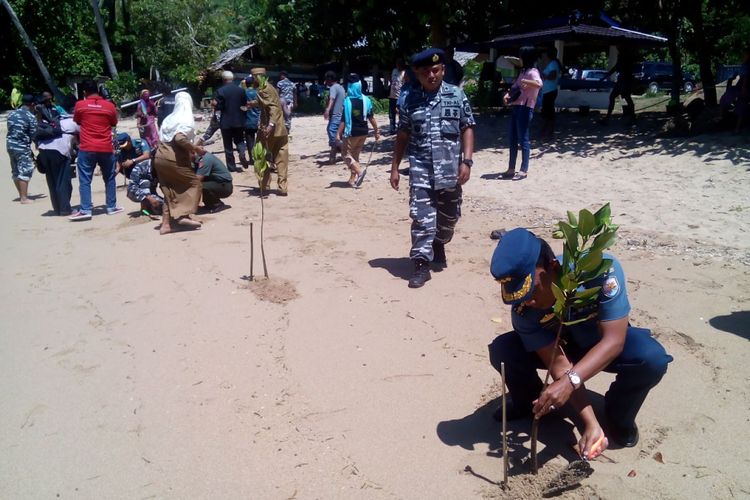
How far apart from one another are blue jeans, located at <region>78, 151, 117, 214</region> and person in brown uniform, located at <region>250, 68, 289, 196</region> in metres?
2.05

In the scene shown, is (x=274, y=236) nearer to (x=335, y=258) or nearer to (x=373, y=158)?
(x=335, y=258)

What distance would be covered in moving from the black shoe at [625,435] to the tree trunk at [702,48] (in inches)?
420

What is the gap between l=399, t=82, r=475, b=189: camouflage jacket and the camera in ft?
15.2

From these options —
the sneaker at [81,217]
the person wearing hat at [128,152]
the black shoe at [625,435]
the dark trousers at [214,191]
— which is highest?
the person wearing hat at [128,152]

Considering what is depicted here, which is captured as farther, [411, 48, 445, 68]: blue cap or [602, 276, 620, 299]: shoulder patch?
[411, 48, 445, 68]: blue cap

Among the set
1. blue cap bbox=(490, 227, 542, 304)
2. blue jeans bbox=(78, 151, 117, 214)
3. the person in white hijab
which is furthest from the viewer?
blue jeans bbox=(78, 151, 117, 214)

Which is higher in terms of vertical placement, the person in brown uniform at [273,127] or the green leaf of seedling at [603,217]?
the person in brown uniform at [273,127]

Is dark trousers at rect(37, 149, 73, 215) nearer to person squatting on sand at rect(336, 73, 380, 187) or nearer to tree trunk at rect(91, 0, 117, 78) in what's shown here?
person squatting on sand at rect(336, 73, 380, 187)

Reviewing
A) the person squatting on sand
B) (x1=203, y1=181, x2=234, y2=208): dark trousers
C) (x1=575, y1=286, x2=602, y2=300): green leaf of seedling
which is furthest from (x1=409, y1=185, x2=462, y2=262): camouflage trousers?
the person squatting on sand

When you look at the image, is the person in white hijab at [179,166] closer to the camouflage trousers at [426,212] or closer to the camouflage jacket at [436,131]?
the camouflage jacket at [436,131]

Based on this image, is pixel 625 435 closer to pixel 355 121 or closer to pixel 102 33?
pixel 355 121

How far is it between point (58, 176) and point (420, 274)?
5.96m

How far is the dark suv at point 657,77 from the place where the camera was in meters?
24.5

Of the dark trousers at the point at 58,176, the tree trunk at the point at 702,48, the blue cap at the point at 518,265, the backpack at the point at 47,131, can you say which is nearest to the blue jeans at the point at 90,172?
the dark trousers at the point at 58,176
